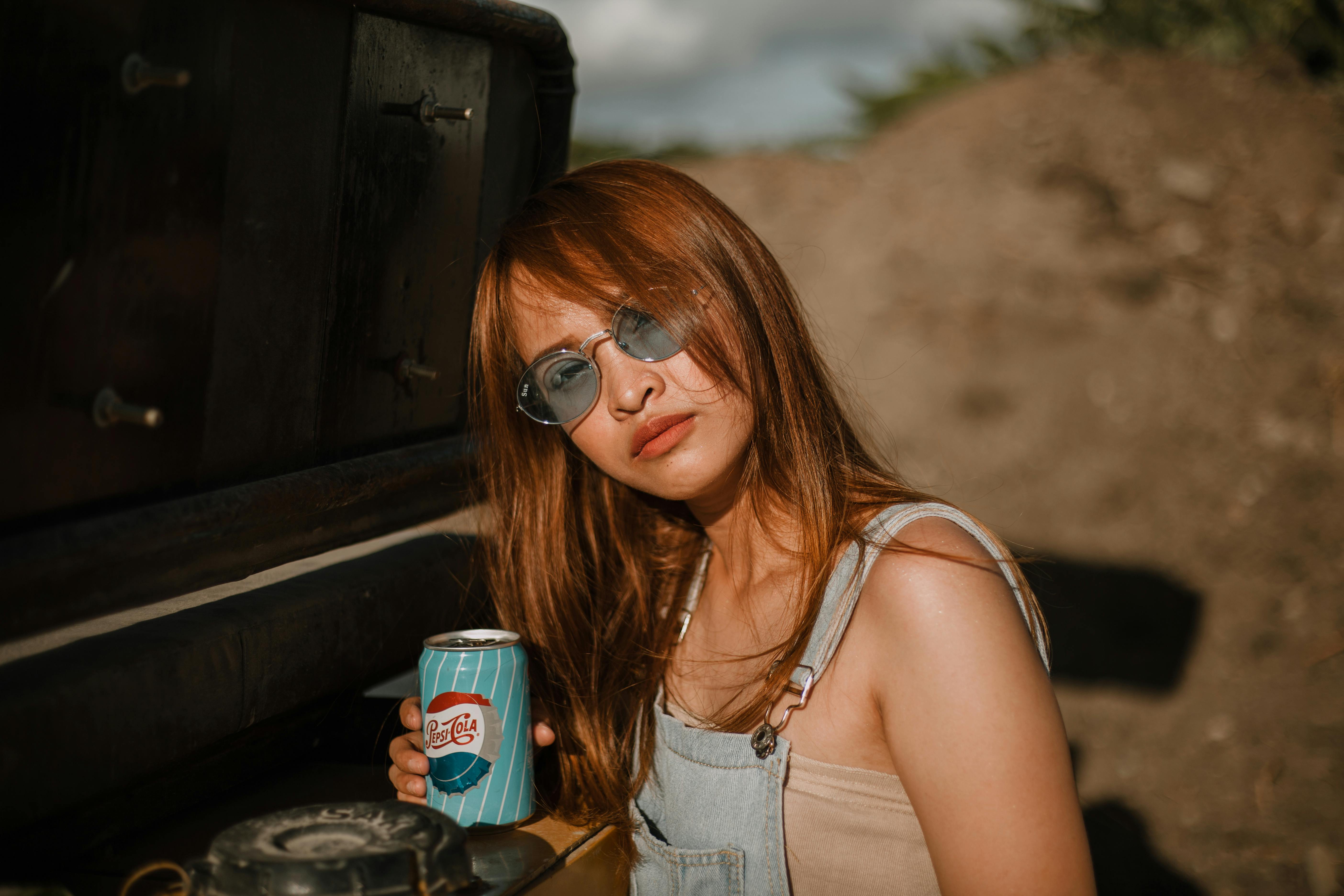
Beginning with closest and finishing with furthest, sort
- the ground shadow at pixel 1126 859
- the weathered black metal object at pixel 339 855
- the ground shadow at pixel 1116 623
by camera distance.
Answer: the weathered black metal object at pixel 339 855
the ground shadow at pixel 1126 859
the ground shadow at pixel 1116 623

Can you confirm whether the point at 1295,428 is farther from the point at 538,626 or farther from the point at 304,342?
the point at 304,342

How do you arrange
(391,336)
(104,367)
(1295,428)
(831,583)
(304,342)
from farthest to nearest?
(1295,428), (391,336), (831,583), (304,342), (104,367)

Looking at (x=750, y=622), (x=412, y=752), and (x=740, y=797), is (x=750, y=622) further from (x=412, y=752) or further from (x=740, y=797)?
(x=412, y=752)

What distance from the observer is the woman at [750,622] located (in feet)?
4.86

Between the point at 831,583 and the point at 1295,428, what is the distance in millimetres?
6146

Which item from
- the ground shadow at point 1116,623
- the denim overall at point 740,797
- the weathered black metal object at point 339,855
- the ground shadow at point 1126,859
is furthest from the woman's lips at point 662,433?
the ground shadow at point 1116,623

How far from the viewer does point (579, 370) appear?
1.77 metres

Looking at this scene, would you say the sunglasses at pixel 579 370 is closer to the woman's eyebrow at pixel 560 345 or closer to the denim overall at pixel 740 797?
the woman's eyebrow at pixel 560 345

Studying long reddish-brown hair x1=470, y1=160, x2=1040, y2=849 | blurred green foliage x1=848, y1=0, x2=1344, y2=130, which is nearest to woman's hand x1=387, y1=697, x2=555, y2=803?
long reddish-brown hair x1=470, y1=160, x2=1040, y2=849

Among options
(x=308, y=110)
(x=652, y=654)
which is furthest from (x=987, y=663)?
(x=308, y=110)

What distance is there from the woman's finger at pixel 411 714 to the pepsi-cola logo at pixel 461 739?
0.50ft

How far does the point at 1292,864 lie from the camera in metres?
4.26

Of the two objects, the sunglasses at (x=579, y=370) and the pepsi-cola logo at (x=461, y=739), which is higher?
the sunglasses at (x=579, y=370)

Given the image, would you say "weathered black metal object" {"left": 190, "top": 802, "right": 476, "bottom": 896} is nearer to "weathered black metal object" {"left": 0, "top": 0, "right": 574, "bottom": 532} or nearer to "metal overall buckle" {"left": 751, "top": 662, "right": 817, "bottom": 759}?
"weathered black metal object" {"left": 0, "top": 0, "right": 574, "bottom": 532}
